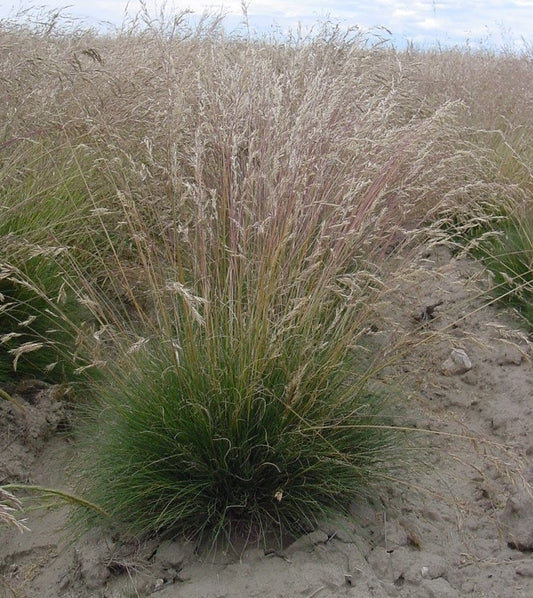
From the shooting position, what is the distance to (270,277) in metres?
2.38

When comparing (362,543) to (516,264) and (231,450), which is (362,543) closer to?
(231,450)

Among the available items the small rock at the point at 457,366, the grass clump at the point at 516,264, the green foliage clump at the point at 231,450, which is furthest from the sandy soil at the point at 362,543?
the grass clump at the point at 516,264

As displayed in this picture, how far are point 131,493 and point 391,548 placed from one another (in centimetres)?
90

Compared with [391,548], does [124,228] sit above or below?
above

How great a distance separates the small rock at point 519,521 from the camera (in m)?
2.49

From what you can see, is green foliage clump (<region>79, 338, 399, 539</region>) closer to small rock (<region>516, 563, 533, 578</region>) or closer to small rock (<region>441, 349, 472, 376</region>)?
small rock (<region>516, 563, 533, 578</region>)

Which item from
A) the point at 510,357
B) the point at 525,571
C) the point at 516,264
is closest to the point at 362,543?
the point at 525,571

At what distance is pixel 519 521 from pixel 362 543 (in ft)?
1.98

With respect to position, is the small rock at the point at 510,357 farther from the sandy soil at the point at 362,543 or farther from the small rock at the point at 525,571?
the small rock at the point at 525,571

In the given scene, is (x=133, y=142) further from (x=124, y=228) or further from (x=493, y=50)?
(x=493, y=50)

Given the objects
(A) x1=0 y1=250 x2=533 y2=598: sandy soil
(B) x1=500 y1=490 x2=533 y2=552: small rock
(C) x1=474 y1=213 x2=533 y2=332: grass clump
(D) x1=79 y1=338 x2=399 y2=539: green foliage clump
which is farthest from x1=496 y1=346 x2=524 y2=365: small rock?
(D) x1=79 y1=338 x2=399 y2=539: green foliage clump

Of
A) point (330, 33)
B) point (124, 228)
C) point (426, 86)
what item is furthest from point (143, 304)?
point (426, 86)

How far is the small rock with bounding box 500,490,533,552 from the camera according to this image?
2486 mm

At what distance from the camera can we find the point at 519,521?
2549 mm
